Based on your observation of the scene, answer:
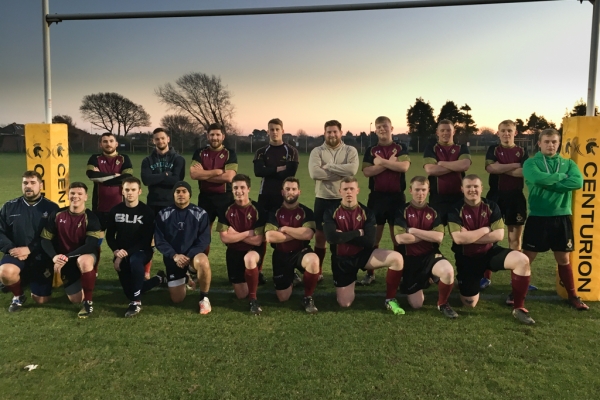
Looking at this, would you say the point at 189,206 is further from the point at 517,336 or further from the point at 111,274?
the point at 517,336

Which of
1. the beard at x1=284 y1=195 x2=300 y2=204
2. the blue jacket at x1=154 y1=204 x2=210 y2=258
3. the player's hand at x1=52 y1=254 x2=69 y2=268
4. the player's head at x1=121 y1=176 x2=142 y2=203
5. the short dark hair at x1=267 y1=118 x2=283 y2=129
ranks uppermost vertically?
the short dark hair at x1=267 y1=118 x2=283 y2=129

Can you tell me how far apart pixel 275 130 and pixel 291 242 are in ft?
4.54

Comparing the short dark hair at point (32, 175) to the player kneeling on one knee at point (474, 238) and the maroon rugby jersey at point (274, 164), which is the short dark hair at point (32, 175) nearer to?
the maroon rugby jersey at point (274, 164)

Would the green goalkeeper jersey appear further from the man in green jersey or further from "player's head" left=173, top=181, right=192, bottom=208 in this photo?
"player's head" left=173, top=181, right=192, bottom=208

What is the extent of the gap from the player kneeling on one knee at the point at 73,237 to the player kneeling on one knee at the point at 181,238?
670 mm

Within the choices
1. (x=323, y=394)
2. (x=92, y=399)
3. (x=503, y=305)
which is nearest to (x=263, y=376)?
(x=323, y=394)

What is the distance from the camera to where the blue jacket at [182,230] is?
14.8ft

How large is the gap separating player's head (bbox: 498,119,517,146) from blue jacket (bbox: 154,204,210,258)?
3521 millimetres

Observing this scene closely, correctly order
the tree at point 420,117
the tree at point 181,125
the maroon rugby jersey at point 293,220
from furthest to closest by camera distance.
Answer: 1. the tree at point 420,117
2. the tree at point 181,125
3. the maroon rugby jersey at point 293,220

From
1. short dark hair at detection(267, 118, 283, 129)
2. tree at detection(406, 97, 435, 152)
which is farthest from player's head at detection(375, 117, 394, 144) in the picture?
tree at detection(406, 97, 435, 152)

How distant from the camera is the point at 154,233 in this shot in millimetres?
4590

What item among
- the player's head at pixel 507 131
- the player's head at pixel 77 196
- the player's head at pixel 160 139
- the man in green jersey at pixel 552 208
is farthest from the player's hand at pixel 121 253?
the player's head at pixel 507 131

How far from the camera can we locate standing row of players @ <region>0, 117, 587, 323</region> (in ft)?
14.2

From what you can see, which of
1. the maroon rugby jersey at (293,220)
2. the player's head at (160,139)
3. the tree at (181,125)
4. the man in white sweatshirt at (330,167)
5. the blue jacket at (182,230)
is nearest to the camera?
the blue jacket at (182,230)
